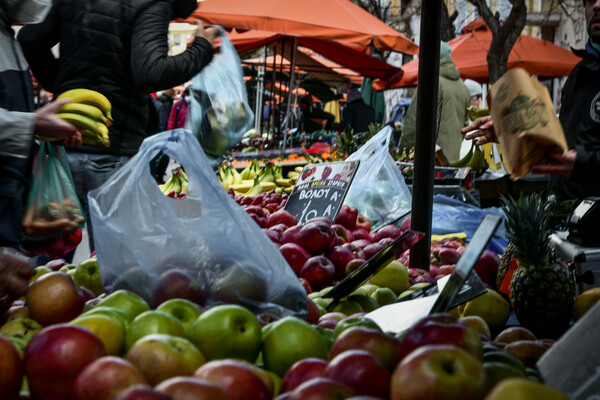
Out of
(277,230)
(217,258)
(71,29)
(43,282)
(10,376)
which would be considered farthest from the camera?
(71,29)

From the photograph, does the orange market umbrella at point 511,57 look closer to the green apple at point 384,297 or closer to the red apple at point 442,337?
the green apple at point 384,297

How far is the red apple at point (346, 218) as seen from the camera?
353 cm

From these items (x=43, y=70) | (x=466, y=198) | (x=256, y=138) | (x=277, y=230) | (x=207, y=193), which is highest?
(x=43, y=70)

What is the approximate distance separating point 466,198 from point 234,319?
3988mm

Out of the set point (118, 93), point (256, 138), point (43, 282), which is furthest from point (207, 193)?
point (256, 138)

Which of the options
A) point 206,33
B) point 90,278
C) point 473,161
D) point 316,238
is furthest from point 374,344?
point 473,161

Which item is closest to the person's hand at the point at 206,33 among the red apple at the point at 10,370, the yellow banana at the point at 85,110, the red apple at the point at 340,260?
the yellow banana at the point at 85,110

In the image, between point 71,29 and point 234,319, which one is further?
point 71,29

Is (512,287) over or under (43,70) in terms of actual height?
under

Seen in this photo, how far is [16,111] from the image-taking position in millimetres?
2695

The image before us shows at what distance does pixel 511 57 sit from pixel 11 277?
13.8 m

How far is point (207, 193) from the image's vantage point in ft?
6.44

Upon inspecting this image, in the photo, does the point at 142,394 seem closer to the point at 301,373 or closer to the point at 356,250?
the point at 301,373

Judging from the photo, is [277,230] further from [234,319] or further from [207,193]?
[234,319]
